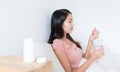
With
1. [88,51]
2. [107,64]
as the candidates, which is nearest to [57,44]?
[88,51]

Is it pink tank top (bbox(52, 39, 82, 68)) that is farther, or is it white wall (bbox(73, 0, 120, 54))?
white wall (bbox(73, 0, 120, 54))

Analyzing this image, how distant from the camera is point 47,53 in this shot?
4.40ft

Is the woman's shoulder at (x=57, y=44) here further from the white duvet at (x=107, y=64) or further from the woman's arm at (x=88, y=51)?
the woman's arm at (x=88, y=51)

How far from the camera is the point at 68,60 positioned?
149cm

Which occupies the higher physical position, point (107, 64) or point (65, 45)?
point (65, 45)

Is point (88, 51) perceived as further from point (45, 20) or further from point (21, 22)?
point (21, 22)

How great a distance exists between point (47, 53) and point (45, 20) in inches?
13.3

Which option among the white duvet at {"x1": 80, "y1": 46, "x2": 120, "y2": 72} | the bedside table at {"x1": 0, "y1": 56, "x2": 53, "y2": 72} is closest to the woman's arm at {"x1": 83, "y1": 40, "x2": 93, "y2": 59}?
the white duvet at {"x1": 80, "y1": 46, "x2": 120, "y2": 72}

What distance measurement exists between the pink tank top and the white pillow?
8 centimetres

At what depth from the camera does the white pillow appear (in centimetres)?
130

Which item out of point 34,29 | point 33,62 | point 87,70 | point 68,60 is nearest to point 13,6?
point 34,29

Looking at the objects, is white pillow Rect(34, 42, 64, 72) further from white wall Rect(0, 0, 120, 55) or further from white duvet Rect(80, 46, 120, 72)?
white duvet Rect(80, 46, 120, 72)

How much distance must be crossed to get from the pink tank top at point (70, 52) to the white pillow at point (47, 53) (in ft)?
0.27

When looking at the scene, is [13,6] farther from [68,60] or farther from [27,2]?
[68,60]
